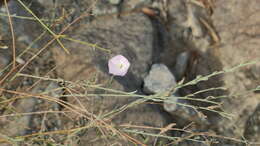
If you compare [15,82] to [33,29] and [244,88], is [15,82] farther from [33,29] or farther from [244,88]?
[244,88]

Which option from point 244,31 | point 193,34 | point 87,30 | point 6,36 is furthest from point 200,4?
point 6,36

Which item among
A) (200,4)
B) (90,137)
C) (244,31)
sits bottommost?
(90,137)

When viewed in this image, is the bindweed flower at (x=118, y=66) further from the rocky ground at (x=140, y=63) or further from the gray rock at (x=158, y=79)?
the gray rock at (x=158, y=79)

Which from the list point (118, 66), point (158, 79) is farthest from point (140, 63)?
point (118, 66)

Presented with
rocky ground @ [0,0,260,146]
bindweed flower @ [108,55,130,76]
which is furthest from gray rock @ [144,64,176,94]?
bindweed flower @ [108,55,130,76]

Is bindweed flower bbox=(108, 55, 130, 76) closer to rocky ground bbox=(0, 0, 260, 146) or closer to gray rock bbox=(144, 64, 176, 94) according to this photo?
rocky ground bbox=(0, 0, 260, 146)

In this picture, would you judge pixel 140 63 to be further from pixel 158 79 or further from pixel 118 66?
pixel 118 66

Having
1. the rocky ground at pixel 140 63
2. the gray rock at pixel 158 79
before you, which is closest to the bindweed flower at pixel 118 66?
the rocky ground at pixel 140 63
